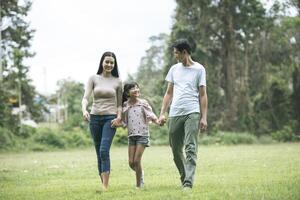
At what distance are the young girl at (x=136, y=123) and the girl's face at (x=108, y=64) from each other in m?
0.38

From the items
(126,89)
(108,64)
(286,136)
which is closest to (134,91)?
(126,89)

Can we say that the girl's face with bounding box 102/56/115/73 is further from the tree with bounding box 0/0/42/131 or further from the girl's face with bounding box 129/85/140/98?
the tree with bounding box 0/0/42/131

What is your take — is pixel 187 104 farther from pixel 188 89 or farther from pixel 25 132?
pixel 25 132

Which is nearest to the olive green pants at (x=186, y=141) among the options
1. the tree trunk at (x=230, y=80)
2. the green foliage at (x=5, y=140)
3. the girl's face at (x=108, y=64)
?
the girl's face at (x=108, y=64)

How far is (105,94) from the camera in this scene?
8.65 m

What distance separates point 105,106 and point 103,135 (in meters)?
0.45

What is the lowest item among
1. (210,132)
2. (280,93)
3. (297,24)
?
(210,132)

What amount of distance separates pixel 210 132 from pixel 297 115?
564 centimetres

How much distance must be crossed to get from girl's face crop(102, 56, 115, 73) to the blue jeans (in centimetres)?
73

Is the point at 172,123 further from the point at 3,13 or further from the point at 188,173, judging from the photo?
the point at 3,13

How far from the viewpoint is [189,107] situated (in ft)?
26.8

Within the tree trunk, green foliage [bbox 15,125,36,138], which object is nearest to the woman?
green foliage [bbox 15,125,36,138]

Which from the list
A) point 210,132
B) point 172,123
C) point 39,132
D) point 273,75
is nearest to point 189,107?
point 172,123

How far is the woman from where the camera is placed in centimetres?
852
